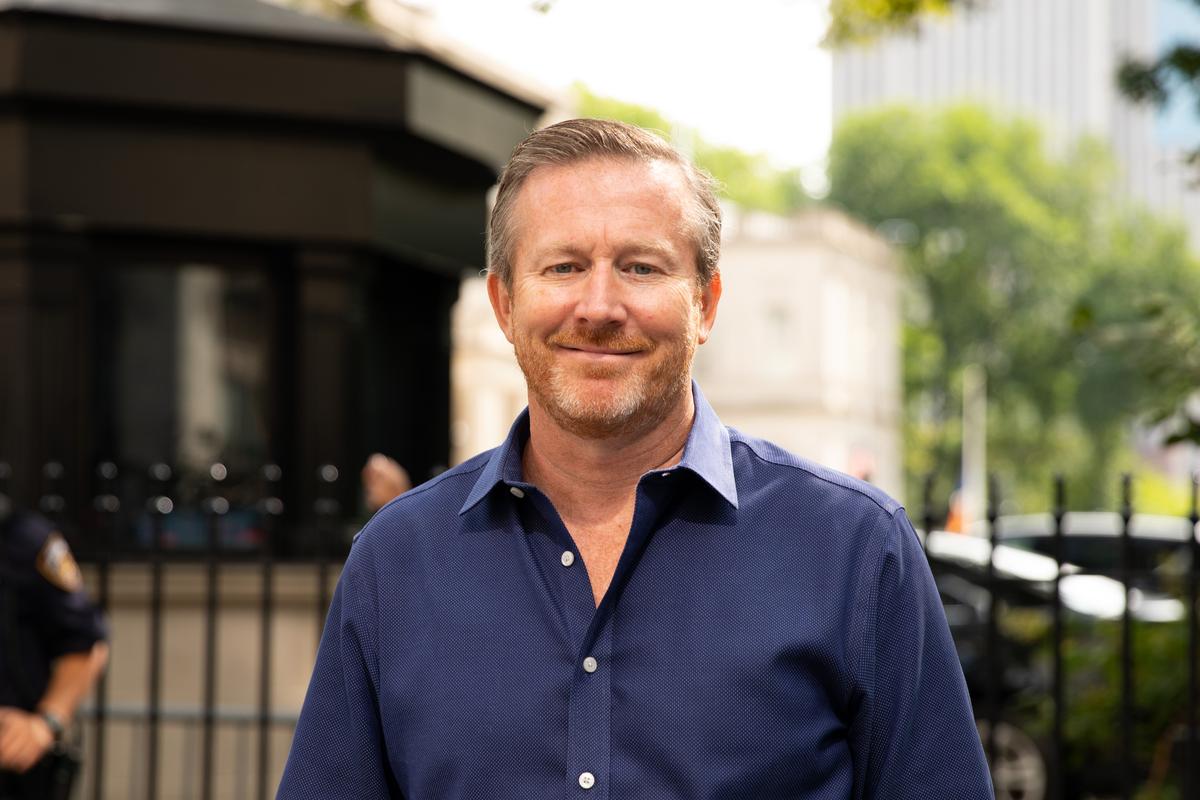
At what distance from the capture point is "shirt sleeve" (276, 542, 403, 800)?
7.89 feet

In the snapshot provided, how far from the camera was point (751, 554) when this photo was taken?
231 cm

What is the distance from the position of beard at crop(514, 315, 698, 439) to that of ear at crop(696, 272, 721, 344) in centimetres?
7

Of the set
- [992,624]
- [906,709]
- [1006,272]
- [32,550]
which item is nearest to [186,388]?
[32,550]

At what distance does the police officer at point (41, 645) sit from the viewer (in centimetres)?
528

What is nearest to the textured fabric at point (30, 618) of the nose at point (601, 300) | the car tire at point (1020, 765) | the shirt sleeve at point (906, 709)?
the nose at point (601, 300)

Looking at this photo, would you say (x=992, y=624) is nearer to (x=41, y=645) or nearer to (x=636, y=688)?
(x=41, y=645)

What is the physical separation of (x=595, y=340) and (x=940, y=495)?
2593 inches

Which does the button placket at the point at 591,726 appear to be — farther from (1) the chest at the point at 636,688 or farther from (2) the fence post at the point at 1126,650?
(2) the fence post at the point at 1126,650

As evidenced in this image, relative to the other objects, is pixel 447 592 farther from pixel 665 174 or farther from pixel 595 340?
pixel 665 174

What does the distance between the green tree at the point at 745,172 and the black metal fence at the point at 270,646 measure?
51701 millimetres

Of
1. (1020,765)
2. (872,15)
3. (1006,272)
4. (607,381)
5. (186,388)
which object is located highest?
(1006,272)

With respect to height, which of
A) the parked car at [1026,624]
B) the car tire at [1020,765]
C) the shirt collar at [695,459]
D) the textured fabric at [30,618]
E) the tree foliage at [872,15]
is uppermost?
the tree foliage at [872,15]

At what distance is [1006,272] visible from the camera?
70375 millimetres

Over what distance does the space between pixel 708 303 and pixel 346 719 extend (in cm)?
72
